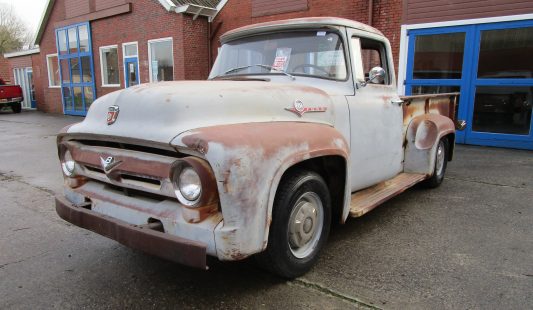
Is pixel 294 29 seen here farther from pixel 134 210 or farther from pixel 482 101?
pixel 482 101

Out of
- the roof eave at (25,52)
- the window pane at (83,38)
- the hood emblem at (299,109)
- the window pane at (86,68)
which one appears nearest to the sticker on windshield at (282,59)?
the hood emblem at (299,109)

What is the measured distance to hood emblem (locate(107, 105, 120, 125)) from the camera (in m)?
2.84

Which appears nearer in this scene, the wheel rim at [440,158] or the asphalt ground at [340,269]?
the asphalt ground at [340,269]

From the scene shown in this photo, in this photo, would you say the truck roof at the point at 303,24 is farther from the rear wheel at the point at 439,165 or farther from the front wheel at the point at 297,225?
the rear wheel at the point at 439,165

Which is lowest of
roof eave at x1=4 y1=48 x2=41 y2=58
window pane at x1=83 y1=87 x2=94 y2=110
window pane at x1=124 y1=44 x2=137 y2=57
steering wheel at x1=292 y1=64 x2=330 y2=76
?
window pane at x1=83 y1=87 x2=94 y2=110

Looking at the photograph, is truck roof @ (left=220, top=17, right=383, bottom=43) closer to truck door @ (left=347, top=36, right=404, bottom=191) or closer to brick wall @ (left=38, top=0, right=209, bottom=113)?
truck door @ (left=347, top=36, right=404, bottom=191)

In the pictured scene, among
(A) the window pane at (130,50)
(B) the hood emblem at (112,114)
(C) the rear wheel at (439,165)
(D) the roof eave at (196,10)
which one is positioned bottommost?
(C) the rear wheel at (439,165)

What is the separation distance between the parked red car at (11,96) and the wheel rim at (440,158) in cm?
2396

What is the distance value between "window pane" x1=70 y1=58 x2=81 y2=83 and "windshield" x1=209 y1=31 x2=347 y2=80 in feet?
59.3

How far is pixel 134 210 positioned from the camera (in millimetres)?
2658

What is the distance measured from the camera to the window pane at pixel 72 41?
63.5 feet

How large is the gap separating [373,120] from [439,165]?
87.7 inches

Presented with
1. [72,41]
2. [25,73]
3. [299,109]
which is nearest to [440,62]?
[299,109]

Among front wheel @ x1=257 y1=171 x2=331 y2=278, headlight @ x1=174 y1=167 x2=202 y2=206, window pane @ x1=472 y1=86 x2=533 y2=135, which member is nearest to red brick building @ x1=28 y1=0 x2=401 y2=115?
window pane @ x1=472 y1=86 x2=533 y2=135
